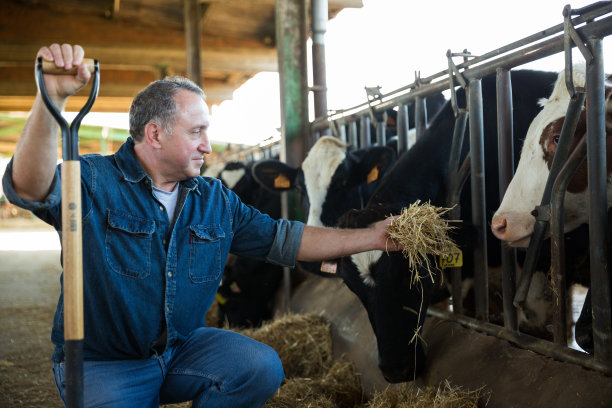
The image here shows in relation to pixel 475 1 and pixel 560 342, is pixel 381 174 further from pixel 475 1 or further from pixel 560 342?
pixel 475 1

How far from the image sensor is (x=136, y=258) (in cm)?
240

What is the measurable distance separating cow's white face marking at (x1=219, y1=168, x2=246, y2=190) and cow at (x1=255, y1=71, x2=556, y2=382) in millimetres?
3628

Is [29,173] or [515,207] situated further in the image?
[515,207]

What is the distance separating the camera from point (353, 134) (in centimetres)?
522

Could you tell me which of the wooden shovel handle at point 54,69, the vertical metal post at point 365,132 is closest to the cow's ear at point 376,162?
the vertical metal post at point 365,132

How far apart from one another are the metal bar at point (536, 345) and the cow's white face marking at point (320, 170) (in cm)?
152

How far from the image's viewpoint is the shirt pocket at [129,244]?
7.73 ft

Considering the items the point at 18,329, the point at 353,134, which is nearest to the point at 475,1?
the point at 353,134

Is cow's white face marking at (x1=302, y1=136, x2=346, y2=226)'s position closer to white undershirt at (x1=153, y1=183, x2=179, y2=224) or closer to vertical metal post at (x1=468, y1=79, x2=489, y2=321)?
vertical metal post at (x1=468, y1=79, x2=489, y2=321)

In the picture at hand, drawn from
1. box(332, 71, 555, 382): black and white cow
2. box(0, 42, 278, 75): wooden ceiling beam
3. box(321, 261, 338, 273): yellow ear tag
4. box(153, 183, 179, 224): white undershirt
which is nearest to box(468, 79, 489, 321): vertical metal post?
box(332, 71, 555, 382): black and white cow

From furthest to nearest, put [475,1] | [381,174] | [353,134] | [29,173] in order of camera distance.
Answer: [475,1]
[353,134]
[381,174]
[29,173]

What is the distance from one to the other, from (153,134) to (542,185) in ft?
5.78

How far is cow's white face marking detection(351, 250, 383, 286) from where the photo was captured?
3.02m

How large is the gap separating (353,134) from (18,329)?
12.7 feet
